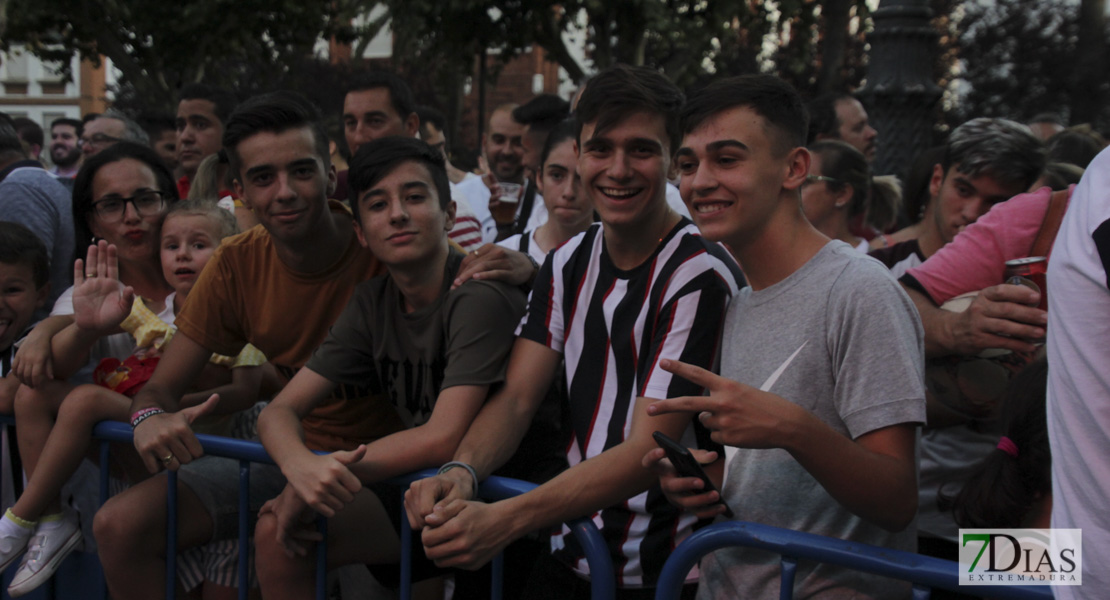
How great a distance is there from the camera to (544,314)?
286cm

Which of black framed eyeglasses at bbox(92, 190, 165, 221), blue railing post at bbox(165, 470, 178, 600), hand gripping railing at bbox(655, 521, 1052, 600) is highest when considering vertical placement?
black framed eyeglasses at bbox(92, 190, 165, 221)

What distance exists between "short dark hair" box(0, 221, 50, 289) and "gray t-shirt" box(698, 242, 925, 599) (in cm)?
286

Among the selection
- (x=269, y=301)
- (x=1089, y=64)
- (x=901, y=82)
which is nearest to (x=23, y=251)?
(x=269, y=301)

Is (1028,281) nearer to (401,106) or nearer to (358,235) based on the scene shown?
(358,235)

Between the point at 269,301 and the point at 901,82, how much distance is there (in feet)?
14.2

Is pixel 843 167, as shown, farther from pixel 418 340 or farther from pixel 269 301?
pixel 269 301

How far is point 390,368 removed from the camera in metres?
3.15

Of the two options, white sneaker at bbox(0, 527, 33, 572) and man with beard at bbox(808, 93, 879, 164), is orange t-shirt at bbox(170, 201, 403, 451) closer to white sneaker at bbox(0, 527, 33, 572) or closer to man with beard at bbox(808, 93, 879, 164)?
white sneaker at bbox(0, 527, 33, 572)

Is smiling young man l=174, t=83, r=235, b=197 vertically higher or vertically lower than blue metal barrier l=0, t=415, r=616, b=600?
higher

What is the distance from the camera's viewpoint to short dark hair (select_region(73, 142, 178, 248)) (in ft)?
13.5

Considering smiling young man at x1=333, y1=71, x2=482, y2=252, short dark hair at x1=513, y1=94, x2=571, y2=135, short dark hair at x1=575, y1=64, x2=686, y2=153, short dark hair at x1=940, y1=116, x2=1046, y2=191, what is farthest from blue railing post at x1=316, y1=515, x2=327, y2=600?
short dark hair at x1=513, y1=94, x2=571, y2=135

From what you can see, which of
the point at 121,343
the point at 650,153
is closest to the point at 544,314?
the point at 650,153

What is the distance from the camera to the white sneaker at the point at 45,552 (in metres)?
3.35

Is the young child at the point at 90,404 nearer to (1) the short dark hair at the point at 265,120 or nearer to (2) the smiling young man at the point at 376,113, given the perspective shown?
(1) the short dark hair at the point at 265,120
